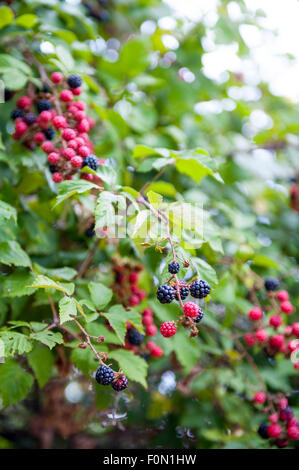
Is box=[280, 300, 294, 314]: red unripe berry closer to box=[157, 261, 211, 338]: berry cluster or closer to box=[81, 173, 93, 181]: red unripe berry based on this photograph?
box=[157, 261, 211, 338]: berry cluster

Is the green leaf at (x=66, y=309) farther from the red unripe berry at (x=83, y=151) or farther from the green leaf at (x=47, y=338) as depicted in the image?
the red unripe berry at (x=83, y=151)

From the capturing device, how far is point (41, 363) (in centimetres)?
183

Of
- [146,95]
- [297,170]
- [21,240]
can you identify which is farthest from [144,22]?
[21,240]

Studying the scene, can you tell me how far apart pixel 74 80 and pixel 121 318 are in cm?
116

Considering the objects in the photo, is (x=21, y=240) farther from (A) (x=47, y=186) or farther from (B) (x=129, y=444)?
(B) (x=129, y=444)

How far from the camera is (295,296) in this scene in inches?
116

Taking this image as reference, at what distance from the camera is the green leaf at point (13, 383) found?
5.61ft

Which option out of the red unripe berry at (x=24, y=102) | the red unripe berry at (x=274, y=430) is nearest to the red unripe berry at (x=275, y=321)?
the red unripe berry at (x=274, y=430)

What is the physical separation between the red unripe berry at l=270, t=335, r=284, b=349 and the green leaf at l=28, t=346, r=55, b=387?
3.83ft

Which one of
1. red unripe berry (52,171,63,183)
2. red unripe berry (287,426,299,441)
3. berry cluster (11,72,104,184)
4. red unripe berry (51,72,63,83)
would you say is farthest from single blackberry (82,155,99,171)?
red unripe berry (287,426,299,441)

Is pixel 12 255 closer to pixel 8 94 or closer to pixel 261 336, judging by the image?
pixel 8 94

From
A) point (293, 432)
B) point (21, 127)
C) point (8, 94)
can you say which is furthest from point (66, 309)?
point (293, 432)

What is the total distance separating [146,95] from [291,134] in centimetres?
132
